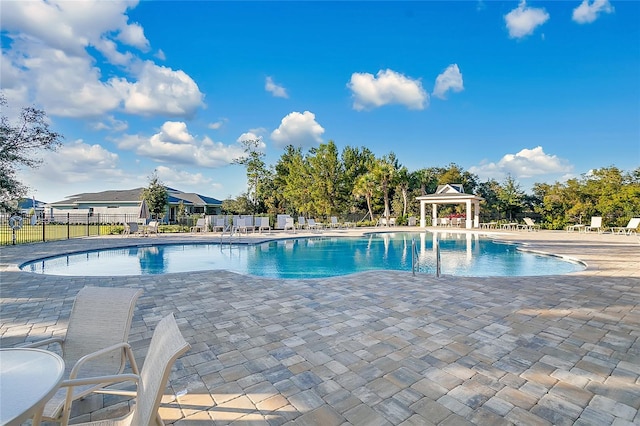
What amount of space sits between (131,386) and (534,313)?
16.0 ft

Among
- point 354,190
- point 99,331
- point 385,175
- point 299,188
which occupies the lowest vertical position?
point 99,331

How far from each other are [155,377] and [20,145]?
15.8m

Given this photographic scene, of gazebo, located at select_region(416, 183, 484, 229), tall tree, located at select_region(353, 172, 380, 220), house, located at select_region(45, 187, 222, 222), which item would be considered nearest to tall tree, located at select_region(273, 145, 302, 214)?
tall tree, located at select_region(353, 172, 380, 220)

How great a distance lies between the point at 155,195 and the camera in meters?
25.7

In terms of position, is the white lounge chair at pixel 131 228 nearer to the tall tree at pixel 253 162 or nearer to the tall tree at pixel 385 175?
the tall tree at pixel 253 162

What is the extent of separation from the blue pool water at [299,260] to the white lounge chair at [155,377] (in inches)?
288

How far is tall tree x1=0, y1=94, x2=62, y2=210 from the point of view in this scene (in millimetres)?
11773

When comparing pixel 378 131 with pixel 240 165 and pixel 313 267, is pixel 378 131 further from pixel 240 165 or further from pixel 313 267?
pixel 313 267

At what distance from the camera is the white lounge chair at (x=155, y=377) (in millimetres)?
1259

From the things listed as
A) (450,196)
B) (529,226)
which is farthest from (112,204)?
(529,226)

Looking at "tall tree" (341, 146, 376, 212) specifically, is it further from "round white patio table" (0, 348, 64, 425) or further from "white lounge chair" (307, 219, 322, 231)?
"round white patio table" (0, 348, 64, 425)

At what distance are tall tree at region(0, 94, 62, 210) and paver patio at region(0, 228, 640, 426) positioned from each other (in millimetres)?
8689

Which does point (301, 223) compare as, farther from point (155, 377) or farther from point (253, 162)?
point (155, 377)

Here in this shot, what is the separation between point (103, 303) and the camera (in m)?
2.44
